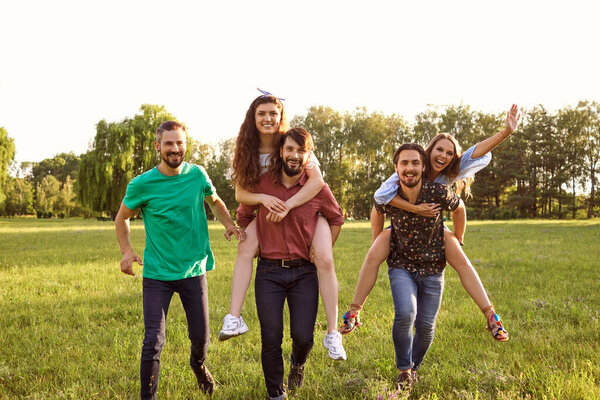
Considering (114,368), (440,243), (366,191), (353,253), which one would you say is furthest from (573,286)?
(366,191)

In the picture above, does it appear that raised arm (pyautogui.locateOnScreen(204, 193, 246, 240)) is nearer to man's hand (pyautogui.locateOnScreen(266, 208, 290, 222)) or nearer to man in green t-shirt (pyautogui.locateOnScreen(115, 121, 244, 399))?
man in green t-shirt (pyautogui.locateOnScreen(115, 121, 244, 399))

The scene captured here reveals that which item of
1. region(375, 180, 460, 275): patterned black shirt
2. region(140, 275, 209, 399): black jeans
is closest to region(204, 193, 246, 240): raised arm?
region(140, 275, 209, 399): black jeans

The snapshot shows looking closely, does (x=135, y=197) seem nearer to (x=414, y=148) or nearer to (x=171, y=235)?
(x=171, y=235)

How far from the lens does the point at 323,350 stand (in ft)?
17.6

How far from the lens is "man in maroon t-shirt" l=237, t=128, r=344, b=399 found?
385 cm

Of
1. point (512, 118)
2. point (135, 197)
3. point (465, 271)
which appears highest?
point (512, 118)

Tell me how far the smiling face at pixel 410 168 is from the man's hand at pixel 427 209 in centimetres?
22

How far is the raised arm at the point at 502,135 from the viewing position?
175 inches

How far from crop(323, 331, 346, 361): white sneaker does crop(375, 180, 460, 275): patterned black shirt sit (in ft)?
2.96

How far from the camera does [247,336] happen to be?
599 cm

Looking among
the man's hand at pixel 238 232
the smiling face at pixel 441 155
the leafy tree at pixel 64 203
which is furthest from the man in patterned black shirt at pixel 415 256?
the leafy tree at pixel 64 203

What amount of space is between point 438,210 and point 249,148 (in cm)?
180

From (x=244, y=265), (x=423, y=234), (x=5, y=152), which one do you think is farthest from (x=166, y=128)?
(x=5, y=152)

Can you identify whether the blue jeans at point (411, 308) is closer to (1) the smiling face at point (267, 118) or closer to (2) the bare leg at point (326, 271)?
(2) the bare leg at point (326, 271)
